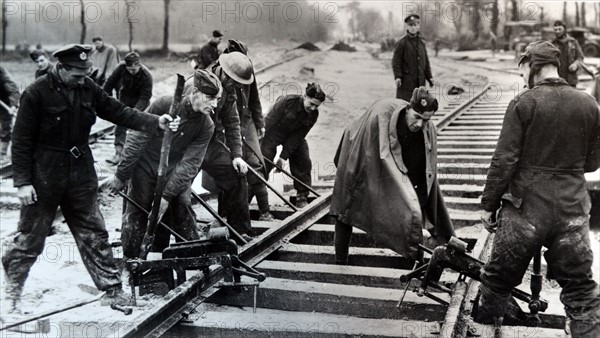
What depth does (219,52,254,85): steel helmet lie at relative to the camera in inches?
243

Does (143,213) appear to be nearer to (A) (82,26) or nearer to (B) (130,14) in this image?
(A) (82,26)

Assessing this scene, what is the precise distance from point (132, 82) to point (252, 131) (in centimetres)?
257

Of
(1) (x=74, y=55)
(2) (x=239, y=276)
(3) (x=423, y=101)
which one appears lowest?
(2) (x=239, y=276)

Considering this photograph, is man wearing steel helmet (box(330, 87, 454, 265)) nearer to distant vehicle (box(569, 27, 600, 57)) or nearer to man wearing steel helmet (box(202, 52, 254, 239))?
man wearing steel helmet (box(202, 52, 254, 239))

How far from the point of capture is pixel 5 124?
387 inches

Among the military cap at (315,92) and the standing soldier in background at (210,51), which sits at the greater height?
the standing soldier in background at (210,51)

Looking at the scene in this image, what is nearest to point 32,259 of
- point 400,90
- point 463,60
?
point 400,90

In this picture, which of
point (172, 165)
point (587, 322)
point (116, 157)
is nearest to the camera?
point (587, 322)

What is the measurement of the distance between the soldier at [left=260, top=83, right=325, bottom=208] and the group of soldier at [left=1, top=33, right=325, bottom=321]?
1.04 feet

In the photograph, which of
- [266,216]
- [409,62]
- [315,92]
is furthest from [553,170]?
[409,62]

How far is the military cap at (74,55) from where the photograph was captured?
4.50m

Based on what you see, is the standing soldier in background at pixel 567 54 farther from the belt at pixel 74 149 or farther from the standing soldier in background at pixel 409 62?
the belt at pixel 74 149

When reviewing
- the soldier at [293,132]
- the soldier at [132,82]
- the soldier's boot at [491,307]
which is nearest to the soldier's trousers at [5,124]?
the soldier at [132,82]

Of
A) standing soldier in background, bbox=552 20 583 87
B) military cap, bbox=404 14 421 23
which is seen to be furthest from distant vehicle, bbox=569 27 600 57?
military cap, bbox=404 14 421 23
